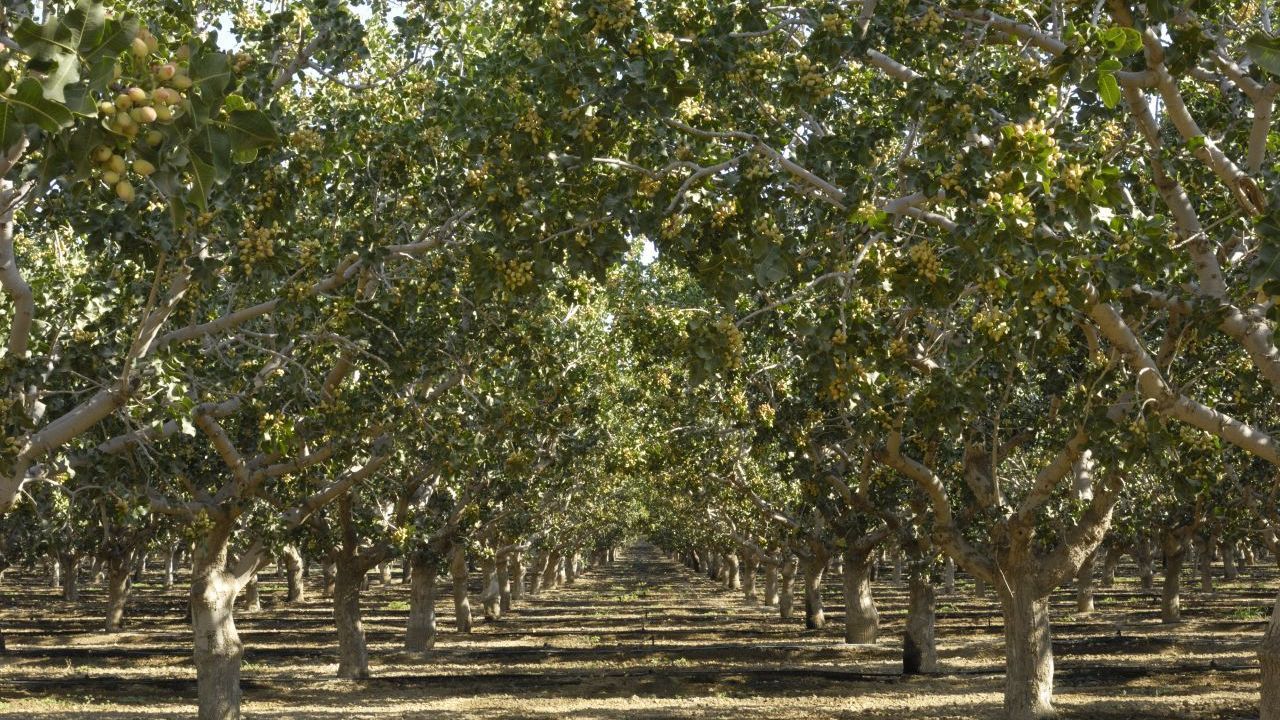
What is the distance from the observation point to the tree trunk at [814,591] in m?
31.5

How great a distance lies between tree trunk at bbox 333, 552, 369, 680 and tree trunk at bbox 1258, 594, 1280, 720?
15699 mm

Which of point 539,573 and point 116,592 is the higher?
point 116,592

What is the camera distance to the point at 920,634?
22.5 m

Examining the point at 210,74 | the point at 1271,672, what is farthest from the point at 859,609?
the point at 210,74

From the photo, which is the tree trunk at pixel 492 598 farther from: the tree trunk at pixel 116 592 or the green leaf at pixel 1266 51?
the green leaf at pixel 1266 51

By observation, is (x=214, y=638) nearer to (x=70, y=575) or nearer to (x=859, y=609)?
(x=859, y=609)

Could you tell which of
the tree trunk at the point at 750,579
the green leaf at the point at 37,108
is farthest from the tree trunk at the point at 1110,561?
the green leaf at the point at 37,108

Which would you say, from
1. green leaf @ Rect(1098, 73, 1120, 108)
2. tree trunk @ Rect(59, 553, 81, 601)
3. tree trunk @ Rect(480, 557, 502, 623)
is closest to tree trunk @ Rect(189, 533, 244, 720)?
green leaf @ Rect(1098, 73, 1120, 108)

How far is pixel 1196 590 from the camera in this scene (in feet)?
156

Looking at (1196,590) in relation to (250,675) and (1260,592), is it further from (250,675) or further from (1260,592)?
(250,675)

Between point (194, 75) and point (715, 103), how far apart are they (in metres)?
7.02

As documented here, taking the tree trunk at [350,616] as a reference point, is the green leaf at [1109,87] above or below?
above

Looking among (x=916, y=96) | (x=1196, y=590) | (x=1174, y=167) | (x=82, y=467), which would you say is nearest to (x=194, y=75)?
(x=916, y=96)

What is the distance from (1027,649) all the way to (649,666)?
11.8 metres
